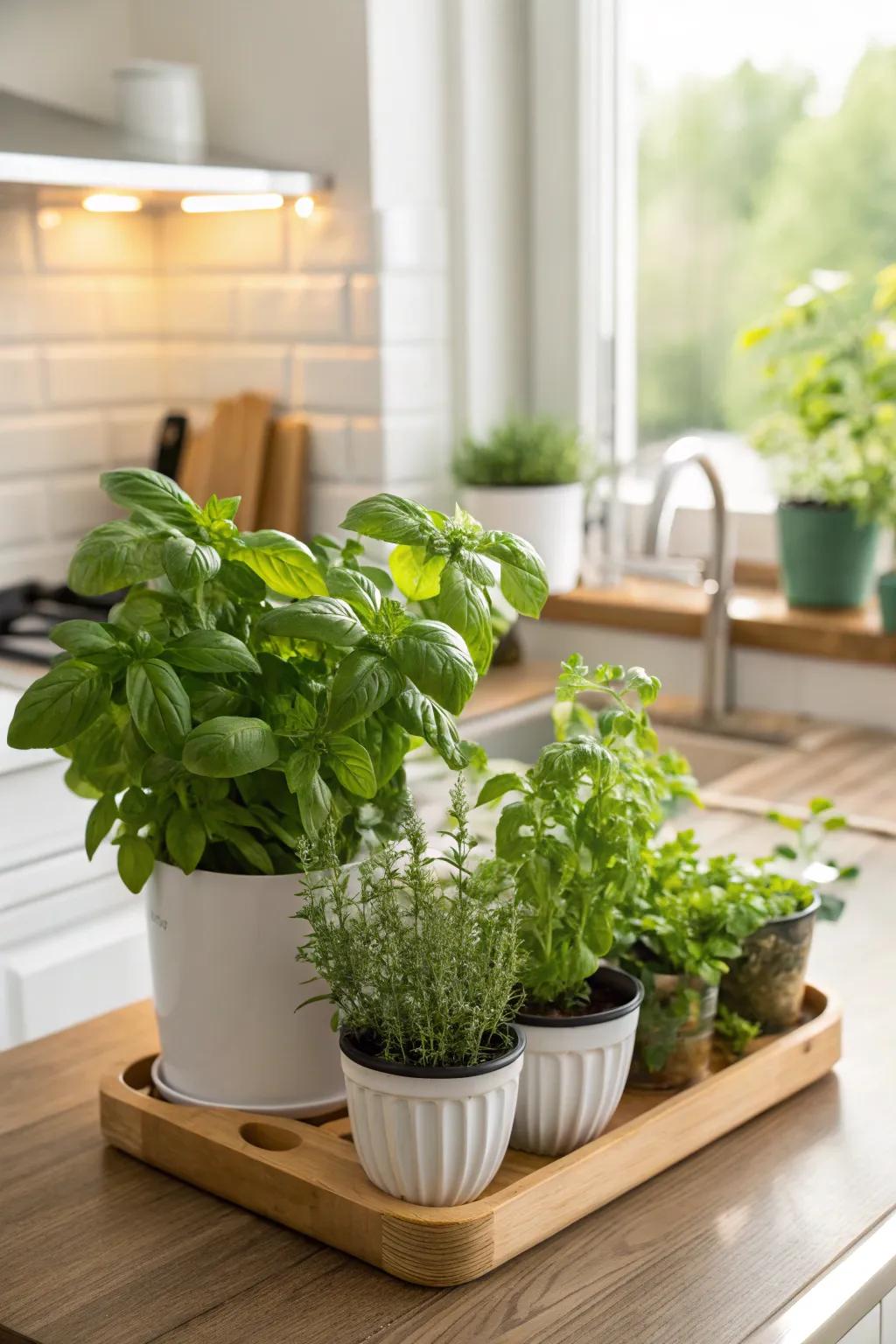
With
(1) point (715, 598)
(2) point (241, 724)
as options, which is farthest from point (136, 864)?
(1) point (715, 598)

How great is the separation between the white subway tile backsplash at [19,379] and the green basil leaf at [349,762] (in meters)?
1.54

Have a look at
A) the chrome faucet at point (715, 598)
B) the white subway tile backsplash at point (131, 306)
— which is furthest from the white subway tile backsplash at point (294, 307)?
the chrome faucet at point (715, 598)

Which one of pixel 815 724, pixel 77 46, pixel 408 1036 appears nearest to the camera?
pixel 408 1036

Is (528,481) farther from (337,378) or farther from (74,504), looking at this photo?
(74,504)

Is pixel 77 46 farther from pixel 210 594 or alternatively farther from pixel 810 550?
pixel 210 594

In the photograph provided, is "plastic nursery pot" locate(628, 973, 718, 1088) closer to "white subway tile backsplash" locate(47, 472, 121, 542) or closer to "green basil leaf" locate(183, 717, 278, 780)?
"green basil leaf" locate(183, 717, 278, 780)

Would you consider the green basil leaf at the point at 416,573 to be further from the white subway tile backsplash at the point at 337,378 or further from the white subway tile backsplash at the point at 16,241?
the white subway tile backsplash at the point at 16,241

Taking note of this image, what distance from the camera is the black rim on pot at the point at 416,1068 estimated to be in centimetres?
76

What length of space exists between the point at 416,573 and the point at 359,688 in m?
0.12

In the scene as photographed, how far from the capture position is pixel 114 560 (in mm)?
845

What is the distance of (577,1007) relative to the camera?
875 mm

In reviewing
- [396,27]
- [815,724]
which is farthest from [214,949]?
[396,27]

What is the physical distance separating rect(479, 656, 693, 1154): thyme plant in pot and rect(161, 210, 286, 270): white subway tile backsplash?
1545mm

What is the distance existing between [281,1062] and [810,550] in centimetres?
141
